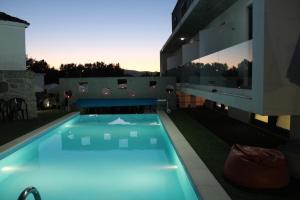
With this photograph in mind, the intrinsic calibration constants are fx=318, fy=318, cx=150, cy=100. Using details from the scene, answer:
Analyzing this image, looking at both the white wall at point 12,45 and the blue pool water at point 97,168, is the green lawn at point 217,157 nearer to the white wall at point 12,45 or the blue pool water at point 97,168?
the blue pool water at point 97,168

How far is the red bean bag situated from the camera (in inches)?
209

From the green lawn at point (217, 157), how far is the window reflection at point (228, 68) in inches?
64.5

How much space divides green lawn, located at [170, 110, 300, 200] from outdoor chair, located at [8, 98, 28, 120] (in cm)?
730

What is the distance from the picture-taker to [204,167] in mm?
6324

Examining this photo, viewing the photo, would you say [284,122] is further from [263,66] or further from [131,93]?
[131,93]

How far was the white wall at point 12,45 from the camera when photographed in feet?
51.9

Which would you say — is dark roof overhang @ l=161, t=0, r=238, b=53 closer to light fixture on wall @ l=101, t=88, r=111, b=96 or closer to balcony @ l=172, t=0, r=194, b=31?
balcony @ l=172, t=0, r=194, b=31

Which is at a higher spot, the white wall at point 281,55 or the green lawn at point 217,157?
the white wall at point 281,55

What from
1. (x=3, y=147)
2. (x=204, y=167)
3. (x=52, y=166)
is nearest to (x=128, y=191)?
(x=204, y=167)

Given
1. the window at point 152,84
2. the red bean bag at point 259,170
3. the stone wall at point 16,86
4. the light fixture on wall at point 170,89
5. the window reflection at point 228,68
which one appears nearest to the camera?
the red bean bag at point 259,170

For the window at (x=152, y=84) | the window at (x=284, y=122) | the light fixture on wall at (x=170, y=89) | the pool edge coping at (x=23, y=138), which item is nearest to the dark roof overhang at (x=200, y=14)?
the light fixture on wall at (x=170, y=89)

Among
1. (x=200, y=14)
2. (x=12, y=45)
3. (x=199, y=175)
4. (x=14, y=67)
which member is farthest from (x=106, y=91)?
(x=199, y=175)

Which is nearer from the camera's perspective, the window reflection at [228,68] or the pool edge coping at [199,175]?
the pool edge coping at [199,175]

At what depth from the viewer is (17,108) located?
14680 millimetres
